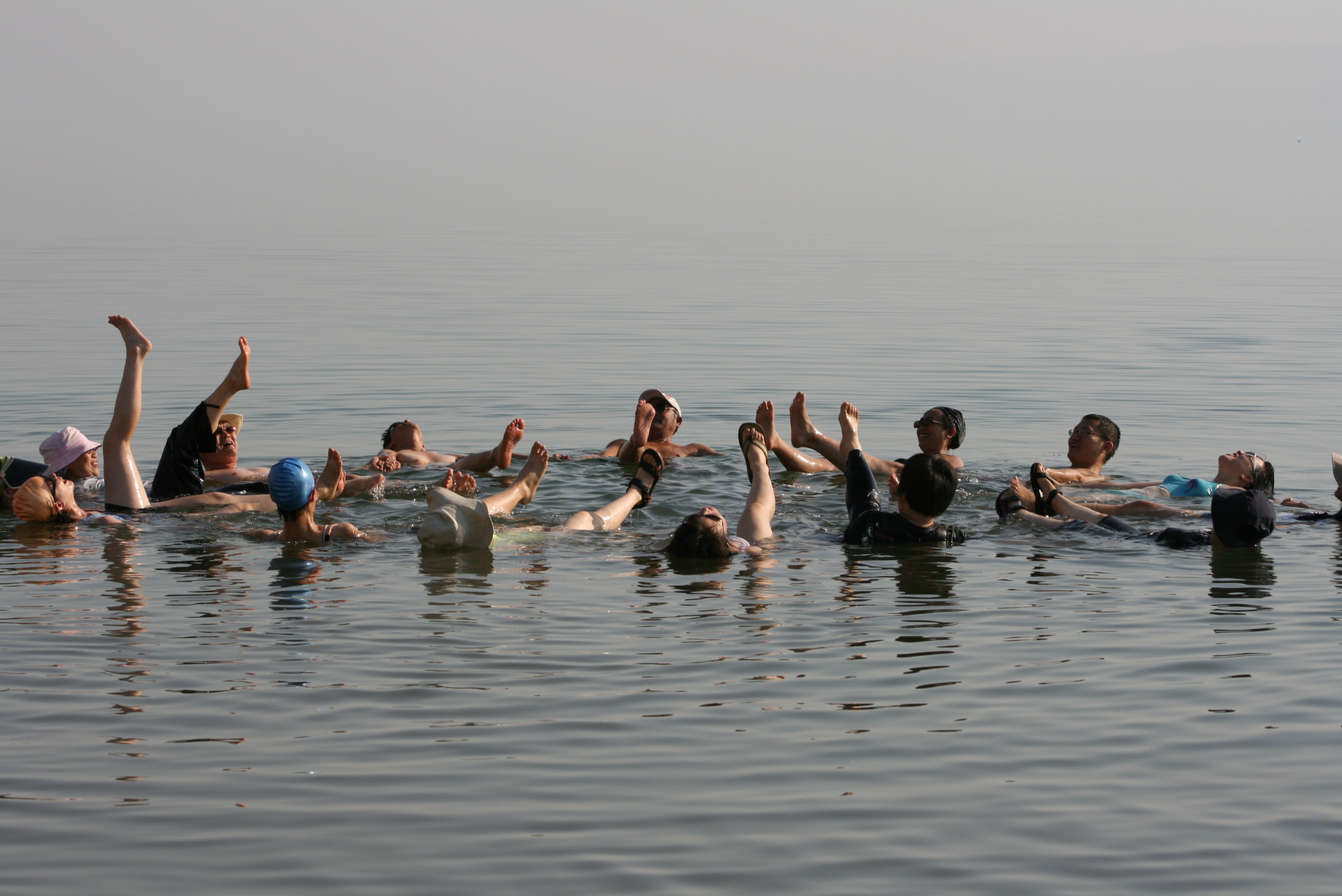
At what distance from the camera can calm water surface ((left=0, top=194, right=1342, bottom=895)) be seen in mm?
6047

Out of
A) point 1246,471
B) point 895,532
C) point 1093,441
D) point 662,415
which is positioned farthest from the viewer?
point 662,415

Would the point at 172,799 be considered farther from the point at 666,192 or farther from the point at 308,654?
the point at 666,192

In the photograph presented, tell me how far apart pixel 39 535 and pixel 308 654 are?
4.88 metres

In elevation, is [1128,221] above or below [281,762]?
above

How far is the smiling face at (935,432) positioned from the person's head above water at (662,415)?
2.84 m

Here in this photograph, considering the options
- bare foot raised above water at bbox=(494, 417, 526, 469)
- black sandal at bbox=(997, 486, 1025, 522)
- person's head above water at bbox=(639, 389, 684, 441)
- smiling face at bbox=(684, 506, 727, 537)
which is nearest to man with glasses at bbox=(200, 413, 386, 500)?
bare foot raised above water at bbox=(494, 417, 526, 469)

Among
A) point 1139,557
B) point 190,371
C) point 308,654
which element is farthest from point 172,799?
point 190,371

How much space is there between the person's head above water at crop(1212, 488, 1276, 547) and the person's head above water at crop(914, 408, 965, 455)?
3172 millimetres

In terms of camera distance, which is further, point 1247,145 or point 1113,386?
point 1247,145

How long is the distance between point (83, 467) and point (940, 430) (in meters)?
8.39

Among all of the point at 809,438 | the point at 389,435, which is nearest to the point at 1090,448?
the point at 809,438

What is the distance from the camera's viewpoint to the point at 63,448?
1346cm

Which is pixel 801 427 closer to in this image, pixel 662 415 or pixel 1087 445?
pixel 662 415

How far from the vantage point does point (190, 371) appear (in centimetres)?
2161
